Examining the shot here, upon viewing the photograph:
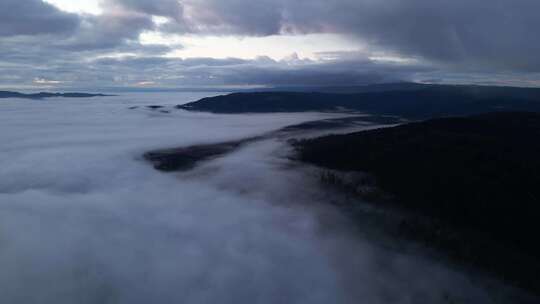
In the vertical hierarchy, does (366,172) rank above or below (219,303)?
above

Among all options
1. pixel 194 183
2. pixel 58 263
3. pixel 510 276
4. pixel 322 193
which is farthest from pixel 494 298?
pixel 194 183

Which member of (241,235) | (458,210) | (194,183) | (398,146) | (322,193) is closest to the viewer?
(241,235)

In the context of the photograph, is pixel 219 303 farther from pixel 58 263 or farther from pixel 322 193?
pixel 322 193

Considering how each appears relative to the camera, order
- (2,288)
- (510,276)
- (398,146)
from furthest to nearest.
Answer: (398,146)
(510,276)
(2,288)

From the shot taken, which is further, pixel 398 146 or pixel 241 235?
→ pixel 398 146

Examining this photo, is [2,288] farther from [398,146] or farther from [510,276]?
[398,146]

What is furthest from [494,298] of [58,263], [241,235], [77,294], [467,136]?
[467,136]

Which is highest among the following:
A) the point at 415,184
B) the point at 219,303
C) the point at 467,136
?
the point at 467,136
